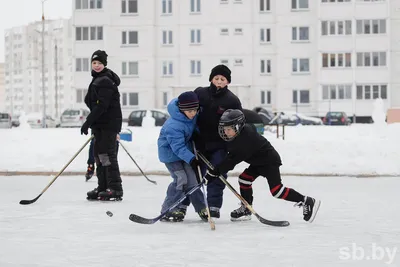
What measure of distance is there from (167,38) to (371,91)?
16.1 meters

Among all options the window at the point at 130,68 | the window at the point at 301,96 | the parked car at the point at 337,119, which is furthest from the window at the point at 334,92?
the window at the point at 130,68

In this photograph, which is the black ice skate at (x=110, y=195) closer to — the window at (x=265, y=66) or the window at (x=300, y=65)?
the window at (x=300, y=65)

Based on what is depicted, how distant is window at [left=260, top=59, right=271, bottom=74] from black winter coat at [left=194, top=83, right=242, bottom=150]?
48227 mm

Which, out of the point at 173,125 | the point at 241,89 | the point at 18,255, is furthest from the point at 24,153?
the point at 241,89

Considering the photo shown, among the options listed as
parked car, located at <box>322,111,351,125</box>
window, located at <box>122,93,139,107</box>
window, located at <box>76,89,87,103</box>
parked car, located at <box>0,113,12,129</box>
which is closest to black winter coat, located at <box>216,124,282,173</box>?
parked car, located at <box>322,111,351,125</box>

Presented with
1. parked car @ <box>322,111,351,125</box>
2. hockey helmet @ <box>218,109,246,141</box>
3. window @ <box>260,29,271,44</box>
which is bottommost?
parked car @ <box>322,111,351,125</box>

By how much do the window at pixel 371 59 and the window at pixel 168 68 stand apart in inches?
559

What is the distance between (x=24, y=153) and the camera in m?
17.3

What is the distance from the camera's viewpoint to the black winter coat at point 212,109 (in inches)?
316

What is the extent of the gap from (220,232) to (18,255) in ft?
6.94

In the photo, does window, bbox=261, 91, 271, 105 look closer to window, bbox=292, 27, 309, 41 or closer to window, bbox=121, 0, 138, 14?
window, bbox=292, 27, 309, 41

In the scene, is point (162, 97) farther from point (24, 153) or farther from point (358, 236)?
point (358, 236)

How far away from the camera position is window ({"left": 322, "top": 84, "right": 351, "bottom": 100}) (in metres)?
54.4

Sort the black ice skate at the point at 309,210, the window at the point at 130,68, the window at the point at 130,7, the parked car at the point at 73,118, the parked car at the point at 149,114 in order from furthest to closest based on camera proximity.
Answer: the window at the point at 130,7, the window at the point at 130,68, the parked car at the point at 73,118, the parked car at the point at 149,114, the black ice skate at the point at 309,210
